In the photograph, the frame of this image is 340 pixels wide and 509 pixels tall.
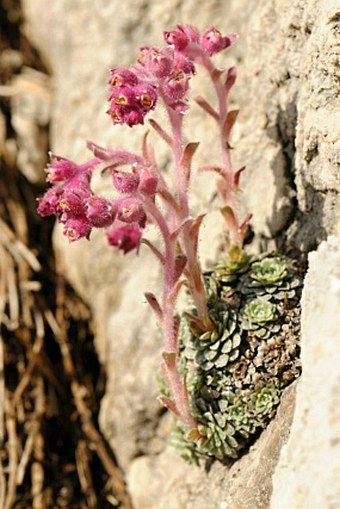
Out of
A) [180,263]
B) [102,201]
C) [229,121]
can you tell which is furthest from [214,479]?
[229,121]

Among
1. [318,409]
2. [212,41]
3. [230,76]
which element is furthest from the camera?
[230,76]

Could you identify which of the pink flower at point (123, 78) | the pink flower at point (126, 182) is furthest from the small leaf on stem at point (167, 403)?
the pink flower at point (123, 78)

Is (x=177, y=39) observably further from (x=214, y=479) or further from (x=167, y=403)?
(x=214, y=479)

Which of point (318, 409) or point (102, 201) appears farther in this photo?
point (102, 201)

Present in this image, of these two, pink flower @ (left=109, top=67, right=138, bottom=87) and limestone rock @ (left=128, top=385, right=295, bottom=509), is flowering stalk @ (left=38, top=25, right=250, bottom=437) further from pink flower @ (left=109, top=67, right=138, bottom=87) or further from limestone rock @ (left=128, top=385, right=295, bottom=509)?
limestone rock @ (left=128, top=385, right=295, bottom=509)

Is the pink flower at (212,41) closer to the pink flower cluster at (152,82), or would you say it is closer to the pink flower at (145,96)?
the pink flower cluster at (152,82)

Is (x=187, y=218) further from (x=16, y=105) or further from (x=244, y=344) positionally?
(x=16, y=105)

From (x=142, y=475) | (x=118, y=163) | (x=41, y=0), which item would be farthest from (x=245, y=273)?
(x=41, y=0)

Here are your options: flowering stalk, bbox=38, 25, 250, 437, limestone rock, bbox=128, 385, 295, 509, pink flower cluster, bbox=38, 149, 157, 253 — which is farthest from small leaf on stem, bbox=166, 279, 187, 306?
limestone rock, bbox=128, 385, 295, 509
